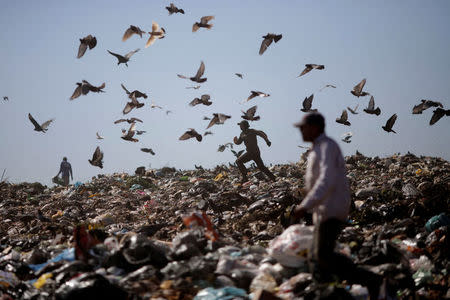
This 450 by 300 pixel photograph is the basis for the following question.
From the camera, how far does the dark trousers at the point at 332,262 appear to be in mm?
2551

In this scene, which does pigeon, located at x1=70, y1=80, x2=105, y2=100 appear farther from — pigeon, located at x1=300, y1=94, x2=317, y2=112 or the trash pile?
pigeon, located at x1=300, y1=94, x2=317, y2=112

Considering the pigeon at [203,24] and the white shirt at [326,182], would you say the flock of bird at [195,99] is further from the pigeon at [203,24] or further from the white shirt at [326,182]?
the white shirt at [326,182]

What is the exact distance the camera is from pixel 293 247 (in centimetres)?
307

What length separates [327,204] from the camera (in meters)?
2.57

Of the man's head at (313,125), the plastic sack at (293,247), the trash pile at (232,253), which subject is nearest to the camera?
the man's head at (313,125)

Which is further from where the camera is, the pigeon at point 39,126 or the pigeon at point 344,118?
the pigeon at point 344,118

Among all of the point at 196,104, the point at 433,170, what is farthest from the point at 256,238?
the point at 433,170

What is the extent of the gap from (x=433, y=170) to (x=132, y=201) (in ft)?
24.2

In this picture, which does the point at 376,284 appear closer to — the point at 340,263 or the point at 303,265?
the point at 340,263

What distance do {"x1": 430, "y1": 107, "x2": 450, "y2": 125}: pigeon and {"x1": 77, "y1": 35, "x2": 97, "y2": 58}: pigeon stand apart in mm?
6290

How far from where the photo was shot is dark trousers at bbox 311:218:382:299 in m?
2.55

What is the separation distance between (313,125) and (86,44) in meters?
5.45

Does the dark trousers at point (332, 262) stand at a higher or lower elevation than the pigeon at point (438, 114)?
lower

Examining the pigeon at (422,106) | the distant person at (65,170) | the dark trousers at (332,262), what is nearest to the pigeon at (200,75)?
the pigeon at (422,106)
